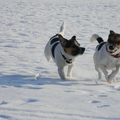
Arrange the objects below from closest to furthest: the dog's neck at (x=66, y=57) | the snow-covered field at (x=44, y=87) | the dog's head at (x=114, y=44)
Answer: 1. the snow-covered field at (x=44, y=87)
2. the dog's head at (x=114, y=44)
3. the dog's neck at (x=66, y=57)

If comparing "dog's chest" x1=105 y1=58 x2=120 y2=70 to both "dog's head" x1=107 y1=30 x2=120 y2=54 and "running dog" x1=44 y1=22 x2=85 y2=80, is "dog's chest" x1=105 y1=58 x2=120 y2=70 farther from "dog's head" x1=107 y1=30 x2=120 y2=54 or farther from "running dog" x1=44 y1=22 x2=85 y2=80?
"running dog" x1=44 y1=22 x2=85 y2=80

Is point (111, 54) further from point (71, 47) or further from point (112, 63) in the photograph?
point (71, 47)

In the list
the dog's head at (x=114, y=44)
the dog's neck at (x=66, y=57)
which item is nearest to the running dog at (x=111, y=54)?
the dog's head at (x=114, y=44)

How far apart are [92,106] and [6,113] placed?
1190mm

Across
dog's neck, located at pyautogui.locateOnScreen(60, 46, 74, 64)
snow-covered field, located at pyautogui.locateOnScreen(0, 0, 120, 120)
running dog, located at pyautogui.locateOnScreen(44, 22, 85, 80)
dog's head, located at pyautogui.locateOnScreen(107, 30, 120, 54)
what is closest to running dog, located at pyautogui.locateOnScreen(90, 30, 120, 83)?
dog's head, located at pyautogui.locateOnScreen(107, 30, 120, 54)

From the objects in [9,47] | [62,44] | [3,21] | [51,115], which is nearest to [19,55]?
[9,47]

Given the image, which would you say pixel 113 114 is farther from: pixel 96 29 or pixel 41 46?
pixel 96 29

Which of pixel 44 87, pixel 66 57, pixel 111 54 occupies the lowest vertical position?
pixel 44 87

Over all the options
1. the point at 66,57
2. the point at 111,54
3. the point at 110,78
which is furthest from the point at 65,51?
the point at 110,78

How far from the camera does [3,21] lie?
41.4 feet

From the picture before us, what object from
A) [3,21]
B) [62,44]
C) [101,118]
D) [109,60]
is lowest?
[101,118]

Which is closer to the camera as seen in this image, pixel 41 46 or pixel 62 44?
pixel 62 44

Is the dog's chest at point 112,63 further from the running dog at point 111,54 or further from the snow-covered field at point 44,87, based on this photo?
the snow-covered field at point 44,87

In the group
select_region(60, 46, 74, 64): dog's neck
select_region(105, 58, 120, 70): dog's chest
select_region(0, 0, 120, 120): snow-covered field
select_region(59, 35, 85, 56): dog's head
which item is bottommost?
select_region(0, 0, 120, 120): snow-covered field
